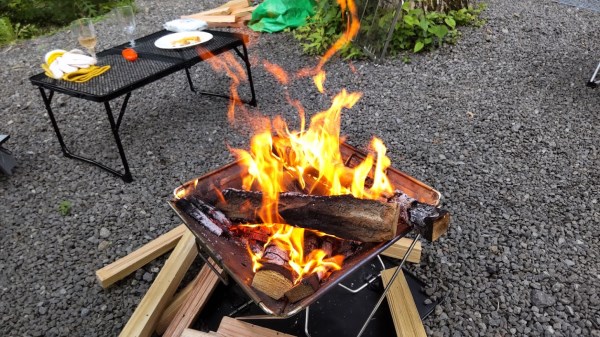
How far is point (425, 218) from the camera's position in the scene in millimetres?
1704

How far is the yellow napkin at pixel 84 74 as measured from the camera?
3195mm

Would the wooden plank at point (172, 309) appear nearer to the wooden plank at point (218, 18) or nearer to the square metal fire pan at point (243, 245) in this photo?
the square metal fire pan at point (243, 245)

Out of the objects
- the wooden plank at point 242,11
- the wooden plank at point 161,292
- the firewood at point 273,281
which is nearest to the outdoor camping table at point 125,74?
the wooden plank at point 161,292

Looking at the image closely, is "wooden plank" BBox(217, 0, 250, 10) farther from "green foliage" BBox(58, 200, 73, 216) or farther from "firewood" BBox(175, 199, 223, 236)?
"firewood" BBox(175, 199, 223, 236)

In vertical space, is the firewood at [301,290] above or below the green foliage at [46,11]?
above

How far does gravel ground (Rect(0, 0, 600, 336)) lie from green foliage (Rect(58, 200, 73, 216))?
0.21 feet

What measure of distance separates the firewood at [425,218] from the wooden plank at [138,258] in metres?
1.36

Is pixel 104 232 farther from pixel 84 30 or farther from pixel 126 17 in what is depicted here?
pixel 126 17

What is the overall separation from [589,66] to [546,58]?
1.28ft

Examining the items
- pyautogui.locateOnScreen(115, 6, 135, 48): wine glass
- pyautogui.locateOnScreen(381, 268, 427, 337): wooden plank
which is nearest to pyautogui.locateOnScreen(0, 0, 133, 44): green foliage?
pyautogui.locateOnScreen(115, 6, 135, 48): wine glass

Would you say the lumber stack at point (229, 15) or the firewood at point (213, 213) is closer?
the firewood at point (213, 213)

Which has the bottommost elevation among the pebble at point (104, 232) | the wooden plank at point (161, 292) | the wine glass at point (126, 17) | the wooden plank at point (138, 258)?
the pebble at point (104, 232)

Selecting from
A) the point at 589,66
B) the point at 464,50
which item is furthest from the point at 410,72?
the point at 589,66

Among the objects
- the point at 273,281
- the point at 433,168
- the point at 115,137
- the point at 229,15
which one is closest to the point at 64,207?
the point at 115,137
